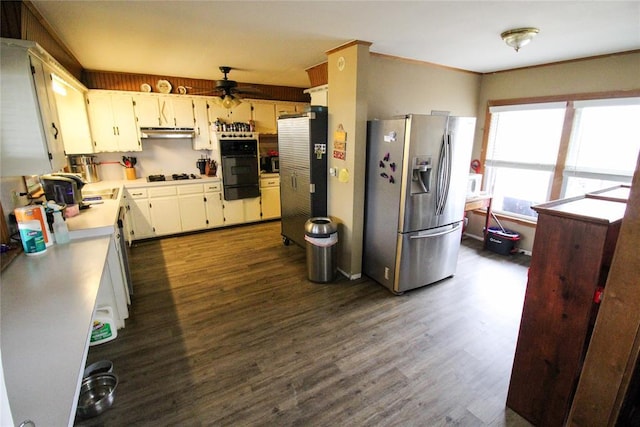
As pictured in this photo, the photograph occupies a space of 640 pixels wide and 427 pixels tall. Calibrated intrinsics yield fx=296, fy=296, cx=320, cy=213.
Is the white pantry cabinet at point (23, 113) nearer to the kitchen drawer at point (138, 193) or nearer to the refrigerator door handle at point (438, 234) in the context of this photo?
the kitchen drawer at point (138, 193)

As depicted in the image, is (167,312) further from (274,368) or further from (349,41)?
(349,41)

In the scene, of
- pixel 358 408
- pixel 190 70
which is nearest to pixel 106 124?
pixel 190 70

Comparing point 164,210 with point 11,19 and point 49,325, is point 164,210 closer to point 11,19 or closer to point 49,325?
point 11,19

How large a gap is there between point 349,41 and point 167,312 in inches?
125

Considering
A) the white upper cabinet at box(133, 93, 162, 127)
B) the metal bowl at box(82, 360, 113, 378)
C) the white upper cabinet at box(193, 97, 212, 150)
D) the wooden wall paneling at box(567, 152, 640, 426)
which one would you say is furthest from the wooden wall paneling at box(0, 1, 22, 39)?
the wooden wall paneling at box(567, 152, 640, 426)

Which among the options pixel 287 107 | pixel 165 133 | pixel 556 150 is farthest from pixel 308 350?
pixel 287 107

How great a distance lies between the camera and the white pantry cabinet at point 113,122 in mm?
4332

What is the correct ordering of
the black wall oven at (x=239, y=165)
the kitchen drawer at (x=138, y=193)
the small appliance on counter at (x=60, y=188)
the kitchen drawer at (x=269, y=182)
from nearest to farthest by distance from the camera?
1. the small appliance on counter at (x=60, y=188)
2. the kitchen drawer at (x=138, y=193)
3. the black wall oven at (x=239, y=165)
4. the kitchen drawer at (x=269, y=182)

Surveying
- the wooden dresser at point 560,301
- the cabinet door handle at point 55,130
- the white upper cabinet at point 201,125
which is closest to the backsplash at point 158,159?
the white upper cabinet at point 201,125

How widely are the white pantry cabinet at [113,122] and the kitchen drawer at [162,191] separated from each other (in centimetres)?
71

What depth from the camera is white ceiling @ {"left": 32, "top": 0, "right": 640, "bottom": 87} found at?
214 centimetres

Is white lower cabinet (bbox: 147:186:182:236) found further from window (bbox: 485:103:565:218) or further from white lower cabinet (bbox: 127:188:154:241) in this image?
window (bbox: 485:103:565:218)

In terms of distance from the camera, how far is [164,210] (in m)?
4.77

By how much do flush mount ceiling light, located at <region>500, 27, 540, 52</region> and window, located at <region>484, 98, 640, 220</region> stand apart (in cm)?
159
